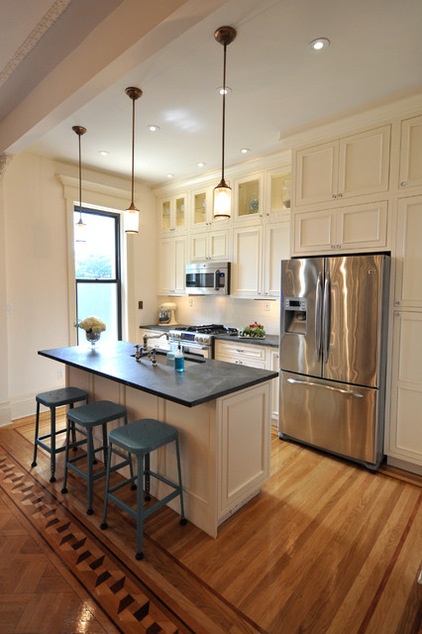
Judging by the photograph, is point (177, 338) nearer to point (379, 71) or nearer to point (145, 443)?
point (145, 443)

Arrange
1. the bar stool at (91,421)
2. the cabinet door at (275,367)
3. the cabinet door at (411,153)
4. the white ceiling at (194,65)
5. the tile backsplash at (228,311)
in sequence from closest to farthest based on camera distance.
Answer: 1. the white ceiling at (194,65)
2. the bar stool at (91,421)
3. the cabinet door at (411,153)
4. the cabinet door at (275,367)
5. the tile backsplash at (228,311)

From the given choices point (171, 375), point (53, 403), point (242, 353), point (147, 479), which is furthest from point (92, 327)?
point (242, 353)

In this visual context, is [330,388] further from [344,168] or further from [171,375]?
[344,168]

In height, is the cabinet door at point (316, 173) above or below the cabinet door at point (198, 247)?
above

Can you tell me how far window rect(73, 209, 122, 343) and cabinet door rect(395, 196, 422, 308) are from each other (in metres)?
3.61

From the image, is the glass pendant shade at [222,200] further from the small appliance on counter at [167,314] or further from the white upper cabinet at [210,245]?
the small appliance on counter at [167,314]

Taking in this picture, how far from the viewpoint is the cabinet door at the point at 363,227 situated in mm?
2775

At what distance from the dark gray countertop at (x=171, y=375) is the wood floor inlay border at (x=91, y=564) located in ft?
3.05

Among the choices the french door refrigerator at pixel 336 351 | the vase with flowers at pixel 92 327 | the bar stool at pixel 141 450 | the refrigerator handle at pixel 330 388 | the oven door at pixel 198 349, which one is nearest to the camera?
the bar stool at pixel 141 450

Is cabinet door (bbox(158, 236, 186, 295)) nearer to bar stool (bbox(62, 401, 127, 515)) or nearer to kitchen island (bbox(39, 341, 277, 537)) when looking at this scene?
kitchen island (bbox(39, 341, 277, 537))

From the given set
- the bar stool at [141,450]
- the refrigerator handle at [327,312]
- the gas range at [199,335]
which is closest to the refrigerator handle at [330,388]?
the refrigerator handle at [327,312]

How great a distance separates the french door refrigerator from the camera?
107 inches

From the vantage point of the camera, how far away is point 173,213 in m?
4.96

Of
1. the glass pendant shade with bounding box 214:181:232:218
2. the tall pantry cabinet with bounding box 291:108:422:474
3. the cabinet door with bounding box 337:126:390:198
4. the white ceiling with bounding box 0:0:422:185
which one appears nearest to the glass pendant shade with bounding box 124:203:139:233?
the white ceiling with bounding box 0:0:422:185
